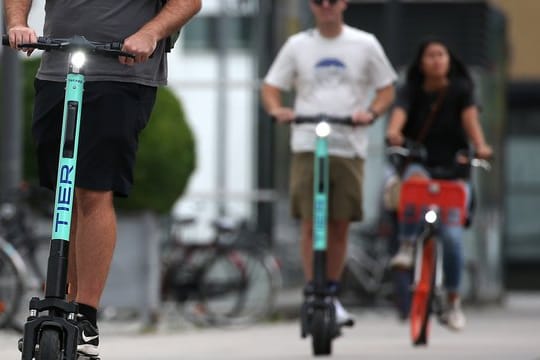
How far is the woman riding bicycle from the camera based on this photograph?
32.9 ft

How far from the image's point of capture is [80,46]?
213 inches

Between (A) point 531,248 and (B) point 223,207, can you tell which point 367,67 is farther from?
(A) point 531,248

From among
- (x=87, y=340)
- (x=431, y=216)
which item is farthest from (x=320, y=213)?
(x=87, y=340)

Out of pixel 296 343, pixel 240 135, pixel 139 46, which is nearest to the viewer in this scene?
pixel 139 46

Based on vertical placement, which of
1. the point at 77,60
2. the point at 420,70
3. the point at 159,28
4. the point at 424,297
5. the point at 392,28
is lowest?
the point at 424,297

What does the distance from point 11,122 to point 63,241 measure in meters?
6.42

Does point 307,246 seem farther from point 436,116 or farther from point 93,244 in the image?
point 93,244

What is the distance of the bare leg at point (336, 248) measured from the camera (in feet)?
29.9

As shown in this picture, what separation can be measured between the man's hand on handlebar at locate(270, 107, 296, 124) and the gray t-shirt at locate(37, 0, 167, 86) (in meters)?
3.01

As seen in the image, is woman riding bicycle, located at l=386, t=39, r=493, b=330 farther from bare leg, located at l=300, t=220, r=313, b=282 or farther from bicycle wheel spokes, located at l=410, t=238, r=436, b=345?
bare leg, located at l=300, t=220, r=313, b=282

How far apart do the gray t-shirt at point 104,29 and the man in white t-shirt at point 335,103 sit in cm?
316

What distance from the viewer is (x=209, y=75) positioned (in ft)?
54.6

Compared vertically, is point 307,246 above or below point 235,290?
above

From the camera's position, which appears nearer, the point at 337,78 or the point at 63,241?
the point at 63,241
